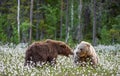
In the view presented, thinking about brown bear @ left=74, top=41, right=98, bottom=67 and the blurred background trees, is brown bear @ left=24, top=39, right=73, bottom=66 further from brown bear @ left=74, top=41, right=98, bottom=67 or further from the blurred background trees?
the blurred background trees

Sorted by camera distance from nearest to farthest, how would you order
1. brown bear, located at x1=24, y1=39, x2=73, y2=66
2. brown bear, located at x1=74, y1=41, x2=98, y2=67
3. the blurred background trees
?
1. brown bear, located at x1=24, y1=39, x2=73, y2=66
2. brown bear, located at x1=74, y1=41, x2=98, y2=67
3. the blurred background trees

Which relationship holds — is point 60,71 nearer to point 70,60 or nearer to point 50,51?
point 50,51

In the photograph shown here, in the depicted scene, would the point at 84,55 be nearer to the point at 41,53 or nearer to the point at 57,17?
the point at 41,53

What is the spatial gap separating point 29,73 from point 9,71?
2.48ft

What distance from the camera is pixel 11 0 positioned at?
4944 centimetres

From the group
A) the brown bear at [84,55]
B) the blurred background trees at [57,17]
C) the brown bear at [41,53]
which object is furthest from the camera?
the blurred background trees at [57,17]

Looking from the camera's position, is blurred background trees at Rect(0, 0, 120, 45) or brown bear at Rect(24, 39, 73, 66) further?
blurred background trees at Rect(0, 0, 120, 45)

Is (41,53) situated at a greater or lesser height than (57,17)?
greater

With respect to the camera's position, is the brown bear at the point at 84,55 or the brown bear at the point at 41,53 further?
the brown bear at the point at 84,55

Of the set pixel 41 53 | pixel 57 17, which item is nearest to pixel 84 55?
pixel 41 53

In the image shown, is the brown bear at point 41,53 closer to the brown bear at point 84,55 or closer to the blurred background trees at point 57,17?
the brown bear at point 84,55

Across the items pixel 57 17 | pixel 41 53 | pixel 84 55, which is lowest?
pixel 57 17

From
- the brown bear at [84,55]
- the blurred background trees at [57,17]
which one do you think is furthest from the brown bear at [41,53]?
the blurred background trees at [57,17]

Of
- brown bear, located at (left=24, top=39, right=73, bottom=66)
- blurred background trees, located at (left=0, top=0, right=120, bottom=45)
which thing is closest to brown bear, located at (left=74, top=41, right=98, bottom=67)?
brown bear, located at (left=24, top=39, right=73, bottom=66)
